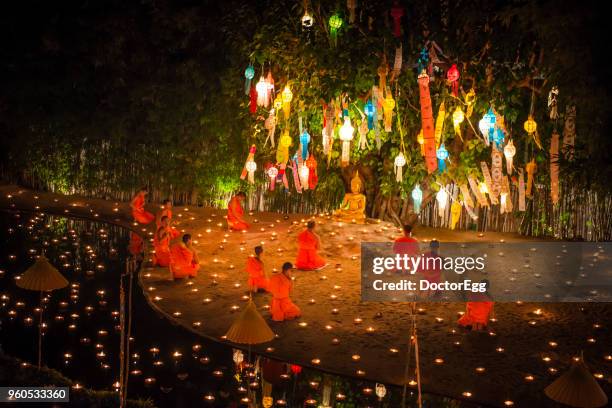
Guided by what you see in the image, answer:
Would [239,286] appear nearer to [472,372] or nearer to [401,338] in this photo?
[401,338]

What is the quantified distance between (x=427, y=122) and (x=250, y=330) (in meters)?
4.95

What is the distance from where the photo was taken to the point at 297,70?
12.2m

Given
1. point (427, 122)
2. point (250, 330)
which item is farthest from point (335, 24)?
point (250, 330)

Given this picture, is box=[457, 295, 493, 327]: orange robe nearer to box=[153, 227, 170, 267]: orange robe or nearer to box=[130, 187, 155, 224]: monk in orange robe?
box=[153, 227, 170, 267]: orange robe

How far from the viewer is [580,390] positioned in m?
5.75

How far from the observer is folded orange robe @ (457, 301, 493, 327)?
27.2 feet

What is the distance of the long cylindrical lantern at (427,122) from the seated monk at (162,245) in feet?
12.8

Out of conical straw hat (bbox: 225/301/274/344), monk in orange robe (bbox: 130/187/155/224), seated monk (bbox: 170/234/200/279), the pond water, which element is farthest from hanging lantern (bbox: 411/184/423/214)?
conical straw hat (bbox: 225/301/274/344)

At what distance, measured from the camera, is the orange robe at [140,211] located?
13508mm

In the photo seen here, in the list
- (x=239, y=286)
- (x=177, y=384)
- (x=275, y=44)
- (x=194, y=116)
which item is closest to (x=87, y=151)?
(x=194, y=116)

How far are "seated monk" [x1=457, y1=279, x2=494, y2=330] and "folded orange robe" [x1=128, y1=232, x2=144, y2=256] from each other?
559cm

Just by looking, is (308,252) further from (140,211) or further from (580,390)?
(580,390)

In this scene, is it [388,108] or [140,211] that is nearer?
→ [388,108]

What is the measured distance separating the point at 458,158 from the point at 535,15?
14.9 feet
